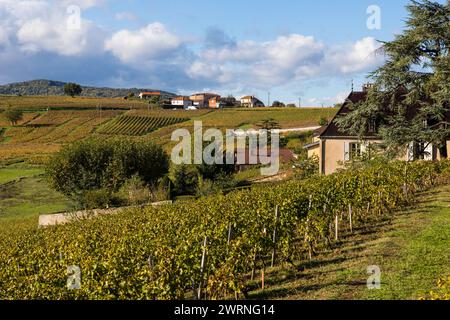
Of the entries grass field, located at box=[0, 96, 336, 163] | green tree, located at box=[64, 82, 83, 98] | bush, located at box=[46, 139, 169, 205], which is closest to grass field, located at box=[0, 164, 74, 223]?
bush, located at box=[46, 139, 169, 205]

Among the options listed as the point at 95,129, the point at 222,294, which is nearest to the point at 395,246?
the point at 222,294

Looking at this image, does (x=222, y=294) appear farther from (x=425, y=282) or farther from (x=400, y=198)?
(x=400, y=198)

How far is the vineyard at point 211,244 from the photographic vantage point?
1062cm

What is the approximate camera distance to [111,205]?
130ft

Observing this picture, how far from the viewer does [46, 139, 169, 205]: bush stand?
44750mm

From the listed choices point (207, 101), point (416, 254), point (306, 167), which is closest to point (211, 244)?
point (416, 254)

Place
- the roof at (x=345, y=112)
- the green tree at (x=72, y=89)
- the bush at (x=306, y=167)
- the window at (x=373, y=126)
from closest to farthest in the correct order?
the window at (x=373, y=126) < the roof at (x=345, y=112) < the bush at (x=306, y=167) < the green tree at (x=72, y=89)

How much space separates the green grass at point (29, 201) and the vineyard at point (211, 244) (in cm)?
2072

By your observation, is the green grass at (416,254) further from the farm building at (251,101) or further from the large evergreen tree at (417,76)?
the farm building at (251,101)

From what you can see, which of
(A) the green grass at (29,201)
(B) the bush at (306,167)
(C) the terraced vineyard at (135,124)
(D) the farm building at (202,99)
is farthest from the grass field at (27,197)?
(D) the farm building at (202,99)

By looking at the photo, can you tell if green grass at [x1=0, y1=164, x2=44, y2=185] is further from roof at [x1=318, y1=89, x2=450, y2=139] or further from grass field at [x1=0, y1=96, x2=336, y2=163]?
→ roof at [x1=318, y1=89, x2=450, y2=139]

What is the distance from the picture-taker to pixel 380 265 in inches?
499
